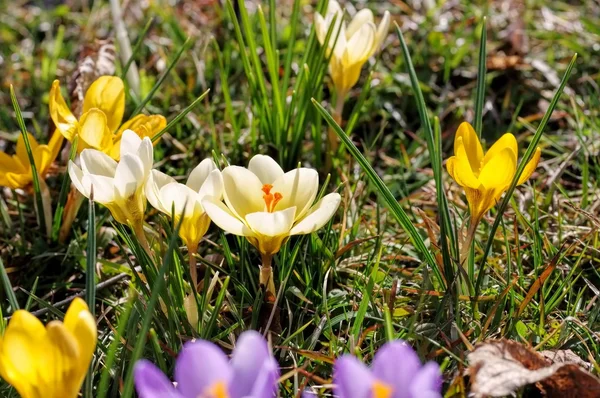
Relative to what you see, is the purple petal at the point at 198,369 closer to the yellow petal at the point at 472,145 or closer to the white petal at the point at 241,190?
the white petal at the point at 241,190

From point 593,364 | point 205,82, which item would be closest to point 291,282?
point 593,364

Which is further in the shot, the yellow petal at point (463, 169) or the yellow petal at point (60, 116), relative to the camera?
the yellow petal at point (60, 116)

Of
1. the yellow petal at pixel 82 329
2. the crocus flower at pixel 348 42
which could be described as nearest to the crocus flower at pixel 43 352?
the yellow petal at pixel 82 329

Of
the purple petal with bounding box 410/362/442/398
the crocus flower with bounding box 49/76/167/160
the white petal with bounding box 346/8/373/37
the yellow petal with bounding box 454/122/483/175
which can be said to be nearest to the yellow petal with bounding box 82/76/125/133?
the crocus flower with bounding box 49/76/167/160

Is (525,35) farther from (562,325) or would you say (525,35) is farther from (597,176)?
(562,325)

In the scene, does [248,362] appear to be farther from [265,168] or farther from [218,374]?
[265,168]

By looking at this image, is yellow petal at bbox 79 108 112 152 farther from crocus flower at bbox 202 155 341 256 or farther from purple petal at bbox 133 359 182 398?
purple petal at bbox 133 359 182 398

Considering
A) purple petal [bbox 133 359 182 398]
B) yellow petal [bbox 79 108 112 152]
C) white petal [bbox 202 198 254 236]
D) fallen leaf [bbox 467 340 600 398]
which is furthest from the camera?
yellow petal [bbox 79 108 112 152]
